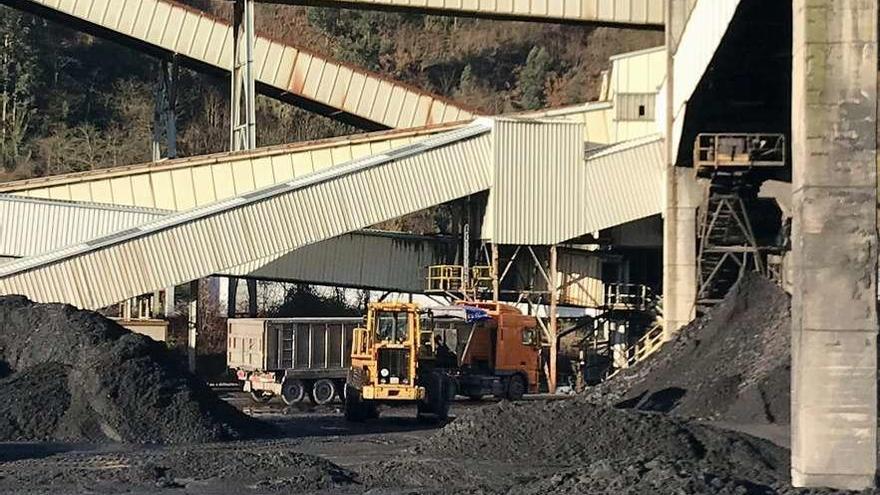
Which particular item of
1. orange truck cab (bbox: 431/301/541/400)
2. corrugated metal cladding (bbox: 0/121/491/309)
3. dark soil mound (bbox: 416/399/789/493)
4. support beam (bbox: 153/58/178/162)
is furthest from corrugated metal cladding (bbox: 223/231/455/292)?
dark soil mound (bbox: 416/399/789/493)

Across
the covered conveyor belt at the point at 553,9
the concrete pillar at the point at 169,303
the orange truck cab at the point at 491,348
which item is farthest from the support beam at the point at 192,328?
the orange truck cab at the point at 491,348

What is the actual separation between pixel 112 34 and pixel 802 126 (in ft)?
112

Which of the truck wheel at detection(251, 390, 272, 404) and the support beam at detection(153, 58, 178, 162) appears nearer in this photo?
the truck wheel at detection(251, 390, 272, 404)

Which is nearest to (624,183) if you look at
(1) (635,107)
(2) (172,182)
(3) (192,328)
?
(1) (635,107)

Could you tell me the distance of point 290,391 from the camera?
118 feet

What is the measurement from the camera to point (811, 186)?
58.5 feet

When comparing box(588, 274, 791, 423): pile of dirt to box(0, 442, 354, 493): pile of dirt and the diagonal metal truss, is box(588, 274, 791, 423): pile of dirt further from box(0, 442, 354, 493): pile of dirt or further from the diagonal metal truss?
box(0, 442, 354, 493): pile of dirt

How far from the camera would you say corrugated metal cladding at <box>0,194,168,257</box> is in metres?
A: 41.9

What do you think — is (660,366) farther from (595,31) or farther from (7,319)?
(595,31)

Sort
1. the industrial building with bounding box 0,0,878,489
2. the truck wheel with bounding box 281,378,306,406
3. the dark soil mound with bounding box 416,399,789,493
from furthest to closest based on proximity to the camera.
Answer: the truck wheel with bounding box 281,378,306,406, the industrial building with bounding box 0,0,878,489, the dark soil mound with bounding box 416,399,789,493

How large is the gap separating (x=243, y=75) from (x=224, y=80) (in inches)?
453

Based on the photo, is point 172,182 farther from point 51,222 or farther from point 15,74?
point 15,74

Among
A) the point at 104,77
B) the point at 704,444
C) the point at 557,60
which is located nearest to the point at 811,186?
the point at 704,444

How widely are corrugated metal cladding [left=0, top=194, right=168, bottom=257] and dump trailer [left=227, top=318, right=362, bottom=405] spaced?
7.71 meters
